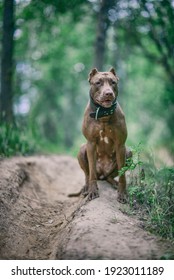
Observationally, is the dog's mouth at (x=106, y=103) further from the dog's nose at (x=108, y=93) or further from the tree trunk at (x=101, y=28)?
the tree trunk at (x=101, y=28)

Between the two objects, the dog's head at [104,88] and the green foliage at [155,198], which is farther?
the dog's head at [104,88]

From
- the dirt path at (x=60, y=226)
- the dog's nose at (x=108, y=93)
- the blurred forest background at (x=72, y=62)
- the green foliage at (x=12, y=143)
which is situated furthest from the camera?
the blurred forest background at (x=72, y=62)

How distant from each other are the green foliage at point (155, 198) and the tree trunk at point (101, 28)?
17.7 ft

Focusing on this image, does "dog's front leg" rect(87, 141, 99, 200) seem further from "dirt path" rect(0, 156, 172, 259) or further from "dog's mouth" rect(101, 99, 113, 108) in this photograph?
"dog's mouth" rect(101, 99, 113, 108)

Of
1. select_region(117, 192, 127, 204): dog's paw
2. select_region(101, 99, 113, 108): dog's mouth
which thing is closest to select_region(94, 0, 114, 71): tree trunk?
select_region(101, 99, 113, 108): dog's mouth

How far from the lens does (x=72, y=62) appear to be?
19.7m

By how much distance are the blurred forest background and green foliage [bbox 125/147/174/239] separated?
26.8 inches

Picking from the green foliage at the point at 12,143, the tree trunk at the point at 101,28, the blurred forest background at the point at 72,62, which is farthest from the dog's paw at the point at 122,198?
the tree trunk at the point at 101,28

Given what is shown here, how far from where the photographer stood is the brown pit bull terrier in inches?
204

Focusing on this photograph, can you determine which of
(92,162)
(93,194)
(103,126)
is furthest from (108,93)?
(93,194)

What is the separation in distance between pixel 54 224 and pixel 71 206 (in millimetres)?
690

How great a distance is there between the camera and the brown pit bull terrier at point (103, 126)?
518 centimetres

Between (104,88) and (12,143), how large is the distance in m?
4.00

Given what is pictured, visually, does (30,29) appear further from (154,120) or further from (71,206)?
(71,206)
